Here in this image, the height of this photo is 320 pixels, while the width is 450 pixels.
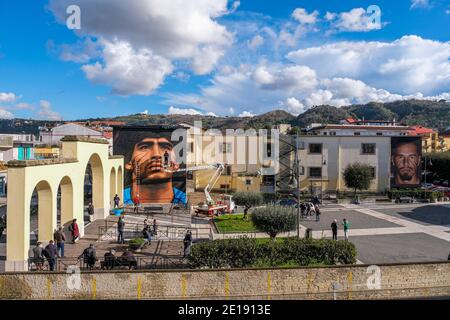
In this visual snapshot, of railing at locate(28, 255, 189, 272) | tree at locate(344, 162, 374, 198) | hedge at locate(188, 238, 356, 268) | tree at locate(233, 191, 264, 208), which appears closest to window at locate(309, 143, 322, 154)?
tree at locate(344, 162, 374, 198)

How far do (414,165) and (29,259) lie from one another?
1630 inches

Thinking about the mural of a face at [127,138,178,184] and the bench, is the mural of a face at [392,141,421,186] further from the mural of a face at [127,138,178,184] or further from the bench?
the bench

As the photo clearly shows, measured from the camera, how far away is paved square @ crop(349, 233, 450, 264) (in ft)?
55.9

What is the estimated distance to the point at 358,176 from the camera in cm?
3684

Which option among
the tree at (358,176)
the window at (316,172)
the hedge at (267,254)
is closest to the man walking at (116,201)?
the hedge at (267,254)

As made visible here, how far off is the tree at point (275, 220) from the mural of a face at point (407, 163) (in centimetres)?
2843

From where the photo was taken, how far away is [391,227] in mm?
24141

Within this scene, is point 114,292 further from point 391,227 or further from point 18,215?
point 391,227

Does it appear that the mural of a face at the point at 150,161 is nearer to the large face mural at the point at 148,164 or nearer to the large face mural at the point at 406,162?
the large face mural at the point at 148,164

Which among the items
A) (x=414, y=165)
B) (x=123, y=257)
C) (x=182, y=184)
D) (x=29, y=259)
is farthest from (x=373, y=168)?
(x=29, y=259)

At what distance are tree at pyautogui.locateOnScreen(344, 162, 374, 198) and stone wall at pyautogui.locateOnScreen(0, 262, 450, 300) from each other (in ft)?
78.5

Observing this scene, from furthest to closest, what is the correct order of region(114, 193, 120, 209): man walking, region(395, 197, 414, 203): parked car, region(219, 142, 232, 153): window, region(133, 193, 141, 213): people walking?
region(219, 142, 232, 153): window < region(395, 197, 414, 203): parked car < region(114, 193, 120, 209): man walking < region(133, 193, 141, 213): people walking

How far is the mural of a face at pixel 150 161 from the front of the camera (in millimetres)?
33188
